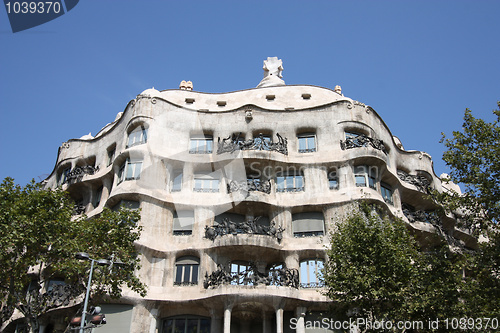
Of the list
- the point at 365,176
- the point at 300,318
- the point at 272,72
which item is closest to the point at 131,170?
the point at 300,318

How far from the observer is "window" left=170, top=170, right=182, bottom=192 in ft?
98.7

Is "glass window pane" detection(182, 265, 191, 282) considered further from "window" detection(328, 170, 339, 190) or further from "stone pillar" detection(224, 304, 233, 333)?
"window" detection(328, 170, 339, 190)

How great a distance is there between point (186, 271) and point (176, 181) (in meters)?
5.83

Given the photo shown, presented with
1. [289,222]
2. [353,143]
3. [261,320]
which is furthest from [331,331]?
[353,143]

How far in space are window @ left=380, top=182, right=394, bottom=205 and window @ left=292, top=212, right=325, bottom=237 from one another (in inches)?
197

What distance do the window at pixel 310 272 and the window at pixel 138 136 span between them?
1232 centimetres

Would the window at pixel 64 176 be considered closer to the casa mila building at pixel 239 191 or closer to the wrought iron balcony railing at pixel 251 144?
the casa mila building at pixel 239 191

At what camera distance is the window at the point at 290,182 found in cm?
3016

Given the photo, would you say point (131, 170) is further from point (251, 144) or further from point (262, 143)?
point (262, 143)

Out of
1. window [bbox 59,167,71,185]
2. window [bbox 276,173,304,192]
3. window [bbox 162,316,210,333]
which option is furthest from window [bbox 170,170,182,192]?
window [bbox 59,167,71,185]

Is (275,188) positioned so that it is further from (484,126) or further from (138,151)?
(484,126)

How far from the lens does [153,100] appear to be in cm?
3225

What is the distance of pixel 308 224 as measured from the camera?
1133 inches

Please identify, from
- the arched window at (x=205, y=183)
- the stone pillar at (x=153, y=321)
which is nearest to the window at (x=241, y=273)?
the stone pillar at (x=153, y=321)
